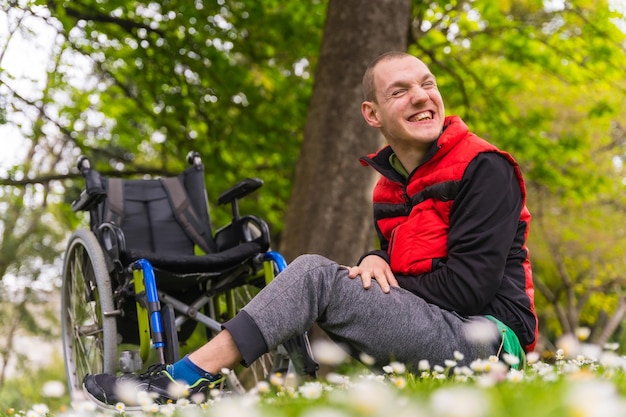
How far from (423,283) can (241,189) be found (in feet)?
4.80

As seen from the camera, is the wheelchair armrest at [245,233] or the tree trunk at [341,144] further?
the tree trunk at [341,144]

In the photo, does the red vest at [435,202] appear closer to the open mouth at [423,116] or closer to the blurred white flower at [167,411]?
the open mouth at [423,116]

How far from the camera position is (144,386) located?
95.8 inches

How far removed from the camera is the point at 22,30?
5.27 metres

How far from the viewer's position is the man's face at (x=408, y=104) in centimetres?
287

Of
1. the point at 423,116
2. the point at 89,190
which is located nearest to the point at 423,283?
the point at 423,116

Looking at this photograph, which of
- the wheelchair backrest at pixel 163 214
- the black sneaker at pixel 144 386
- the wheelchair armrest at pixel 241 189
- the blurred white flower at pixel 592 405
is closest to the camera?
Result: the blurred white flower at pixel 592 405

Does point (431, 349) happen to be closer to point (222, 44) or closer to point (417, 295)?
point (417, 295)

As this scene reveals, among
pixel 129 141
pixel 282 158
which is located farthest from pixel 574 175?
pixel 129 141

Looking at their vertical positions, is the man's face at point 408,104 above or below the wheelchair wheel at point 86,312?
above

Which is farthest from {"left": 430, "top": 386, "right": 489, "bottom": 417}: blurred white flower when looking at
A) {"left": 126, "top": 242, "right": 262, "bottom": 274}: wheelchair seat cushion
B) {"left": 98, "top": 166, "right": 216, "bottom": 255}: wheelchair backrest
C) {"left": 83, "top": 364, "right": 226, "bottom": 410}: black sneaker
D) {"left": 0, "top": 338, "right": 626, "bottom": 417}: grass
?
{"left": 98, "top": 166, "right": 216, "bottom": 255}: wheelchair backrest

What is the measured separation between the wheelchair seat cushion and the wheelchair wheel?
21 centimetres

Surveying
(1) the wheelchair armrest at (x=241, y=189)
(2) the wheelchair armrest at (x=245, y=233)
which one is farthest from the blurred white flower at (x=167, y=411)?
(1) the wheelchair armrest at (x=241, y=189)

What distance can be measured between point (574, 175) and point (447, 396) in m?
8.74
